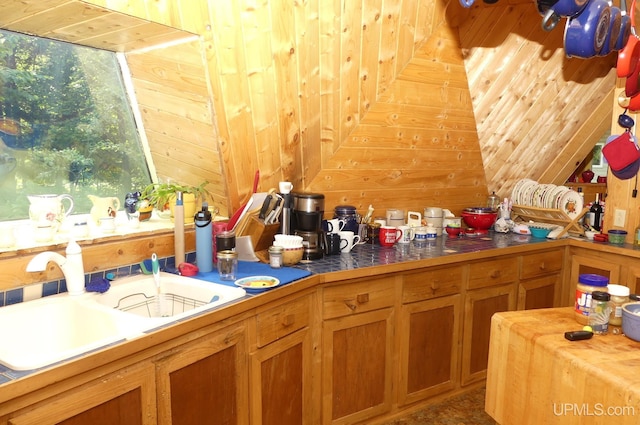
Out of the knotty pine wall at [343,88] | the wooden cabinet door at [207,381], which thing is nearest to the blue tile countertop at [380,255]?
the wooden cabinet door at [207,381]

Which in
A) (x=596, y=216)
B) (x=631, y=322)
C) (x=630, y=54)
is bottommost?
(x=631, y=322)

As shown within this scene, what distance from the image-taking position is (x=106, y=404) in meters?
1.45

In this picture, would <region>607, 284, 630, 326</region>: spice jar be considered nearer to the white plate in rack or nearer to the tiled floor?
the tiled floor

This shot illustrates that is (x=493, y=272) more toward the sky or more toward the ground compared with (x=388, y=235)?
more toward the ground

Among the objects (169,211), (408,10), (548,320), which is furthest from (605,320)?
(169,211)

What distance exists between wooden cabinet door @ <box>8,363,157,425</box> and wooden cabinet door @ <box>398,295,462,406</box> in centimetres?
145

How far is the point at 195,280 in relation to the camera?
214 cm

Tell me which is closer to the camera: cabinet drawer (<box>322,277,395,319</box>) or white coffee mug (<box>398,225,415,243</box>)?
cabinet drawer (<box>322,277,395,319</box>)

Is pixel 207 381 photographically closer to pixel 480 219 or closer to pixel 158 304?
pixel 158 304

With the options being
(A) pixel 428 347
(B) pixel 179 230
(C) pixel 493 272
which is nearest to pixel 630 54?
(C) pixel 493 272

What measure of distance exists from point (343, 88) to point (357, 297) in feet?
3.52

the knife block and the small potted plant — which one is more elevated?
the small potted plant

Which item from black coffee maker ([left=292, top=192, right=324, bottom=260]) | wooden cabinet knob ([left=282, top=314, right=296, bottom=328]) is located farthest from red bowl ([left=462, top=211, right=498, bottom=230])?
wooden cabinet knob ([left=282, top=314, right=296, bottom=328])

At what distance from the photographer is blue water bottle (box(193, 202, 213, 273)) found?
7.49ft
